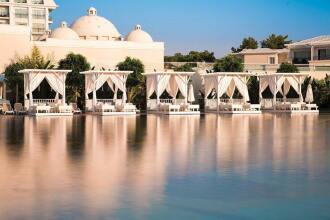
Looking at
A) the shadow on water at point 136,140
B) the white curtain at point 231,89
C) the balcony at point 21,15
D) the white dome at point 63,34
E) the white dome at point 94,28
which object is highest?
the balcony at point 21,15

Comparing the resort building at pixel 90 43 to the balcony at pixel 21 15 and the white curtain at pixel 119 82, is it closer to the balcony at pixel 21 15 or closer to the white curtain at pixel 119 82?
the white curtain at pixel 119 82

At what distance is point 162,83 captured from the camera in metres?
28.5

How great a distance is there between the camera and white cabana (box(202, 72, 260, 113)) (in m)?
28.0

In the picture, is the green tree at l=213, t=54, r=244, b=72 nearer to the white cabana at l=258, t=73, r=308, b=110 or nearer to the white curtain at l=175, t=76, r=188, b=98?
the white cabana at l=258, t=73, r=308, b=110

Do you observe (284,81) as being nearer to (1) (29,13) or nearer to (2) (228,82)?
(2) (228,82)

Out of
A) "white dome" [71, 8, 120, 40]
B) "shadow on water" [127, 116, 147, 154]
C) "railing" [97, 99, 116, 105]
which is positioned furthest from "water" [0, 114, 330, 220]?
"white dome" [71, 8, 120, 40]

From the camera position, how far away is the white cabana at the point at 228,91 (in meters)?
28.0

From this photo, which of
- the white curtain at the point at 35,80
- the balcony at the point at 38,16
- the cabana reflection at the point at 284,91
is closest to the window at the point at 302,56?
the cabana reflection at the point at 284,91

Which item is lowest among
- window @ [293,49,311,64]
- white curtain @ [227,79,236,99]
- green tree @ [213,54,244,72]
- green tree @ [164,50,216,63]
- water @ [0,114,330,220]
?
water @ [0,114,330,220]

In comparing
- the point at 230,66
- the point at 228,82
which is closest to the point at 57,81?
the point at 228,82

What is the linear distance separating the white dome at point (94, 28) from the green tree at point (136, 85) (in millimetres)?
15481

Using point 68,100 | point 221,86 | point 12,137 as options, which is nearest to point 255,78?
point 221,86

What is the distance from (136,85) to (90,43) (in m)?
9.97

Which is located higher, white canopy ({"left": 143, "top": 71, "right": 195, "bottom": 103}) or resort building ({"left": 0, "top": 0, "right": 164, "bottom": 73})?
resort building ({"left": 0, "top": 0, "right": 164, "bottom": 73})
